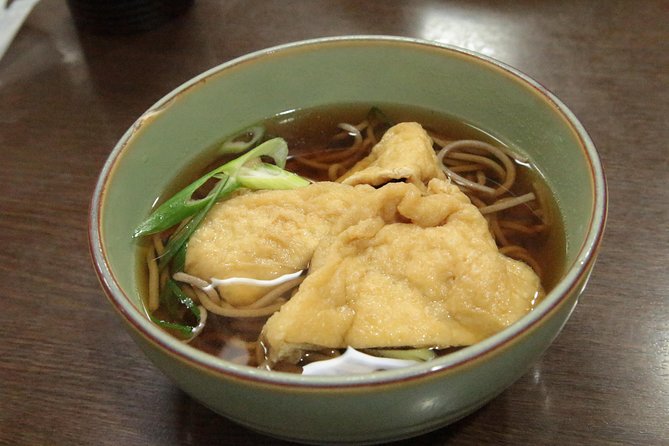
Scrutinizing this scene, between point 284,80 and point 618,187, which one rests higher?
point 284,80

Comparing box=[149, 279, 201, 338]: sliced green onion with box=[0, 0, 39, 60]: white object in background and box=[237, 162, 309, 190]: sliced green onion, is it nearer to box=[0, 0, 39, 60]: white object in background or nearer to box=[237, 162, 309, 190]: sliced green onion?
box=[237, 162, 309, 190]: sliced green onion

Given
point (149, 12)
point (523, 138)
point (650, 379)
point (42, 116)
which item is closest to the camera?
point (650, 379)

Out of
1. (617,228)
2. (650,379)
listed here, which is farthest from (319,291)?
(617,228)

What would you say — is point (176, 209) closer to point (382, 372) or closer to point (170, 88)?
point (382, 372)

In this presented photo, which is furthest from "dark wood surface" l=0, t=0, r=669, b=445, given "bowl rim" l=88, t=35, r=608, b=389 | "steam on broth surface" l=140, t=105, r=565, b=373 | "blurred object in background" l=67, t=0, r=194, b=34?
"bowl rim" l=88, t=35, r=608, b=389

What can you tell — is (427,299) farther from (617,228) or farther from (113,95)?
(113,95)

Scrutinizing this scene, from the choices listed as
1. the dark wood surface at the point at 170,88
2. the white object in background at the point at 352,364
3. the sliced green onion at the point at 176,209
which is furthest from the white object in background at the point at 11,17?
the white object in background at the point at 352,364

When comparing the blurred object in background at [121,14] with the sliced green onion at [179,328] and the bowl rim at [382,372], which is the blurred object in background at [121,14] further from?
the sliced green onion at [179,328]
